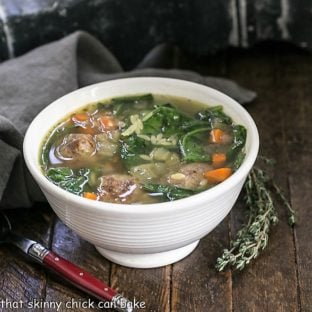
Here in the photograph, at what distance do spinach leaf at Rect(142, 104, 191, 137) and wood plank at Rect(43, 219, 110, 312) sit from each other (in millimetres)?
282

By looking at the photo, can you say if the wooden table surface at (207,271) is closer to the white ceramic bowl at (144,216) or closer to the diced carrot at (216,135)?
the white ceramic bowl at (144,216)

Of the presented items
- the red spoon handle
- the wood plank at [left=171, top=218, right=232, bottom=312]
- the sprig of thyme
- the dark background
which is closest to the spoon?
Answer: the red spoon handle

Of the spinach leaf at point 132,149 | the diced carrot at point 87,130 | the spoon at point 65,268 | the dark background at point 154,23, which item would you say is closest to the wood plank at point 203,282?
the spoon at point 65,268

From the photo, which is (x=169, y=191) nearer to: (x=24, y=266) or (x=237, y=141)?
(x=237, y=141)

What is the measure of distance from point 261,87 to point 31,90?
2.19 feet

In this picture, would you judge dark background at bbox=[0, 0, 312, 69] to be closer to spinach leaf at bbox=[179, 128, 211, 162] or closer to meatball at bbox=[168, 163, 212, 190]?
spinach leaf at bbox=[179, 128, 211, 162]

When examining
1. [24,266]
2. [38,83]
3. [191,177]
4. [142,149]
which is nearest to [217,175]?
[191,177]

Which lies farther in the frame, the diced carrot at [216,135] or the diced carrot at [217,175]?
the diced carrot at [216,135]

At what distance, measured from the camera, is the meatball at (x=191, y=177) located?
148 cm

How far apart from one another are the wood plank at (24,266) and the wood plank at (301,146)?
1.75 feet

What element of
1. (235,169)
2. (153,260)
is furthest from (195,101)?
(153,260)

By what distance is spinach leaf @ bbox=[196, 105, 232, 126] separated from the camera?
A: 1653 mm

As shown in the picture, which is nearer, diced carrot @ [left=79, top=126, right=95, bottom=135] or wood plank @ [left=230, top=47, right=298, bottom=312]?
wood plank @ [left=230, top=47, right=298, bottom=312]

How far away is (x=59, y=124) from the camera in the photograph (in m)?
1.68
